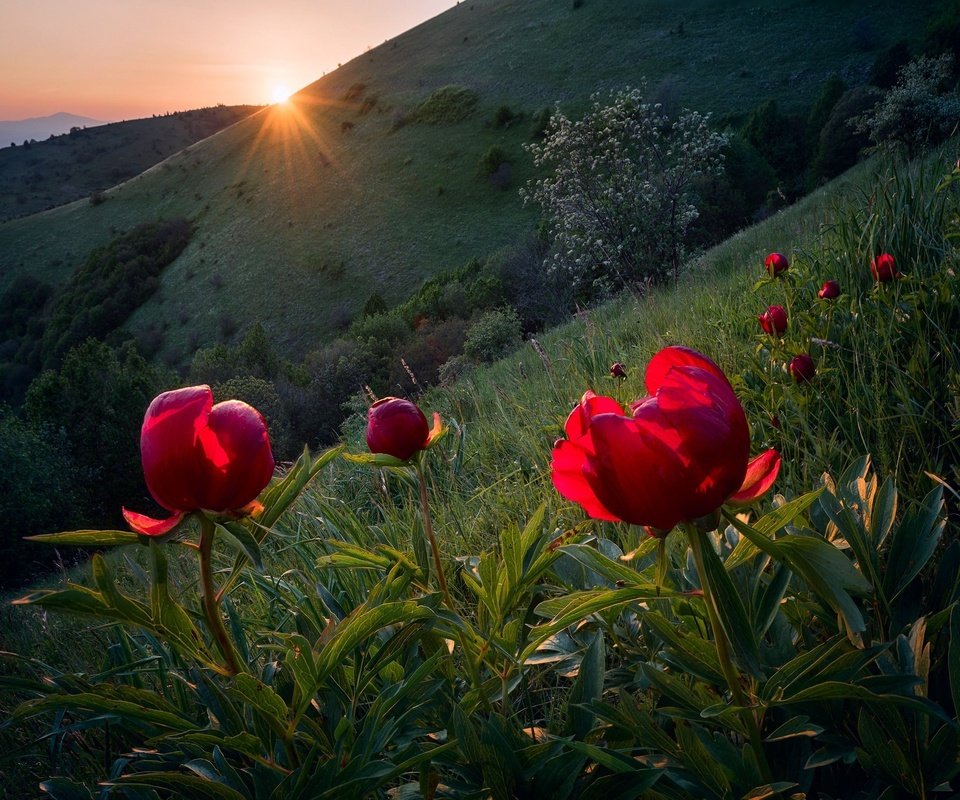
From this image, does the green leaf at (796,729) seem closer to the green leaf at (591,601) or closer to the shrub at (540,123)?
the green leaf at (591,601)

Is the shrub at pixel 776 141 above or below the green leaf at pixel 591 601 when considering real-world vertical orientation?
below

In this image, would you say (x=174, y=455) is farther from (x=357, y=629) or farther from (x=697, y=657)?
(x=697, y=657)

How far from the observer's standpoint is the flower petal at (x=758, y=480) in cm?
67

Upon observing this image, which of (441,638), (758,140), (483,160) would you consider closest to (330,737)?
(441,638)

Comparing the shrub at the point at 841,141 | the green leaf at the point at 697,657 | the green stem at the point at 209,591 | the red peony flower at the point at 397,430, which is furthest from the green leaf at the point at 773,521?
the shrub at the point at 841,141

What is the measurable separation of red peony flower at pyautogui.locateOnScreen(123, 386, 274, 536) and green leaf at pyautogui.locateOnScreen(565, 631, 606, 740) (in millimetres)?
484

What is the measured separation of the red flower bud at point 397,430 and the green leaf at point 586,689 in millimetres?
391

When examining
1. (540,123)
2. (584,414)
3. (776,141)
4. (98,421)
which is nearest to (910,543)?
(584,414)

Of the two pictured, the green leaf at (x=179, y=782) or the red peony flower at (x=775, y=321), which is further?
the red peony flower at (x=775, y=321)

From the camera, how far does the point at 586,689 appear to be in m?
0.82

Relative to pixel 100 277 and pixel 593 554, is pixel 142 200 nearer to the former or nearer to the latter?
pixel 100 277

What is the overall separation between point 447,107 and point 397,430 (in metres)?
40.5

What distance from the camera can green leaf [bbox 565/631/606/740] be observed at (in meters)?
0.80

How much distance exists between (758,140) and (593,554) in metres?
30.2
